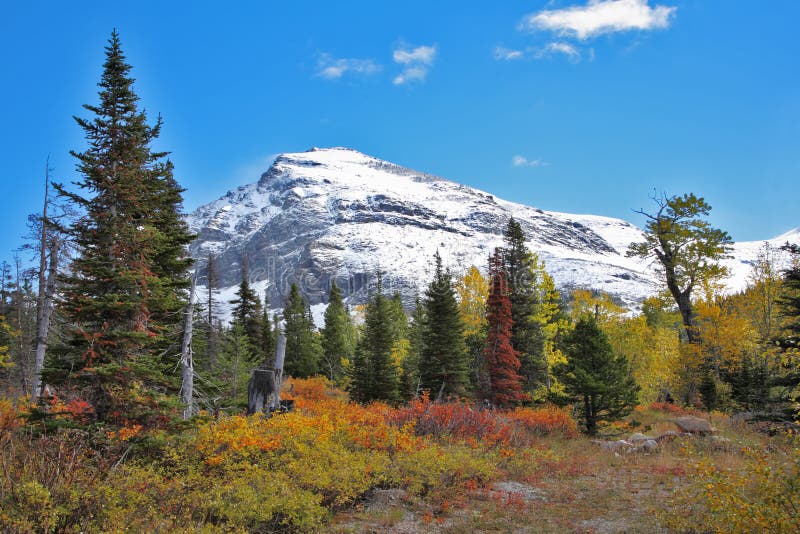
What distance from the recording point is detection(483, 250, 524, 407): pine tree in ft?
78.6

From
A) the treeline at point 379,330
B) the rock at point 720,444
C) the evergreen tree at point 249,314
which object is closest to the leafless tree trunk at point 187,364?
the treeline at point 379,330

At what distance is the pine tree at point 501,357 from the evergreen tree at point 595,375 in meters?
5.63

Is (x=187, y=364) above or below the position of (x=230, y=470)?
above

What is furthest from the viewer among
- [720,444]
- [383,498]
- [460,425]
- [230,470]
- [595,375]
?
[595,375]

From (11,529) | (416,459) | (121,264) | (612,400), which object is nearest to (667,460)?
(612,400)

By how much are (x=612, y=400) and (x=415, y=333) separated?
2112cm

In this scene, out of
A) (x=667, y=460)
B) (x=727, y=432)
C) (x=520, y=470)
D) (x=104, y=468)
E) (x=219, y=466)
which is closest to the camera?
(x=104, y=468)

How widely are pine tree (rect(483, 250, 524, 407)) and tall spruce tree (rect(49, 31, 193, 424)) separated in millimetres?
16943

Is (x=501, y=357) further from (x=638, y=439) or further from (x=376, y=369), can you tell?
(x=638, y=439)

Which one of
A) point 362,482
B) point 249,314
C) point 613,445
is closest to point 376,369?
point 613,445

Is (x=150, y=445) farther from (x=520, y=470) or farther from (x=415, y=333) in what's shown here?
(x=415, y=333)

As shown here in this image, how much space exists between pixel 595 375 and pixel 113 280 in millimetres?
16330

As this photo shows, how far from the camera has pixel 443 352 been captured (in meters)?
26.6

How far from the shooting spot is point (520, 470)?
12.3 metres
